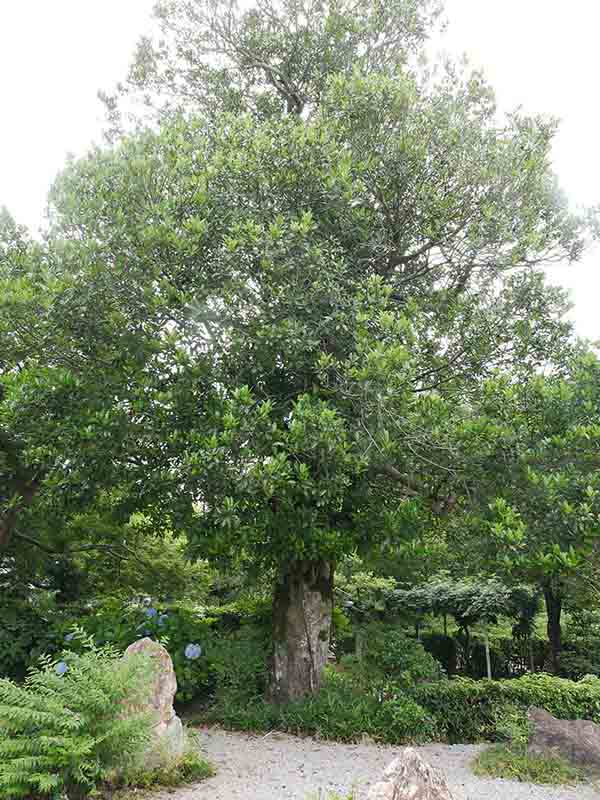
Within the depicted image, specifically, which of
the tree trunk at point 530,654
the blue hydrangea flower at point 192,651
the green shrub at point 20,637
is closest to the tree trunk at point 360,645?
the blue hydrangea flower at point 192,651

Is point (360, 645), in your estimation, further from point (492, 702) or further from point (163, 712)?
point (163, 712)

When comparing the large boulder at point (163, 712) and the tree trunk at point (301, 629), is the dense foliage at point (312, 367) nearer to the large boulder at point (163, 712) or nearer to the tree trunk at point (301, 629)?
the tree trunk at point (301, 629)

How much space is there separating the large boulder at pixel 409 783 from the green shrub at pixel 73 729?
1.87 meters

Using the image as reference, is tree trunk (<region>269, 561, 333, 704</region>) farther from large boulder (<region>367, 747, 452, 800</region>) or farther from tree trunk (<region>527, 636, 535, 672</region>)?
tree trunk (<region>527, 636, 535, 672</region>)

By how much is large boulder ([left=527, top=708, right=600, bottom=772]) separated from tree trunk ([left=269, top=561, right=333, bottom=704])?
2999mm

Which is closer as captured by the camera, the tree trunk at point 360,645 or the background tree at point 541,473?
the background tree at point 541,473

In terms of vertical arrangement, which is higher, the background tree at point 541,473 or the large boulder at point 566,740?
the background tree at point 541,473

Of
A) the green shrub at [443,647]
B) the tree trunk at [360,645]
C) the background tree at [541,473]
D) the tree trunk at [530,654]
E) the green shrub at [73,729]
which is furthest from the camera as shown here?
the green shrub at [443,647]

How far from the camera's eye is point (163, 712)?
5766mm

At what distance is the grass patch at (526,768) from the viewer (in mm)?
6359

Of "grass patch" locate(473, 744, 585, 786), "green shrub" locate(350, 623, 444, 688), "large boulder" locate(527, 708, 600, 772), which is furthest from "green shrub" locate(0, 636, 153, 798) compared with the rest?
"green shrub" locate(350, 623, 444, 688)

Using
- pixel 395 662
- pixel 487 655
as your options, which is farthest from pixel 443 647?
pixel 395 662

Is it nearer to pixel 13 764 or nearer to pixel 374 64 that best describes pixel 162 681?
pixel 13 764

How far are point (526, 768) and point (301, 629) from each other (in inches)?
134
